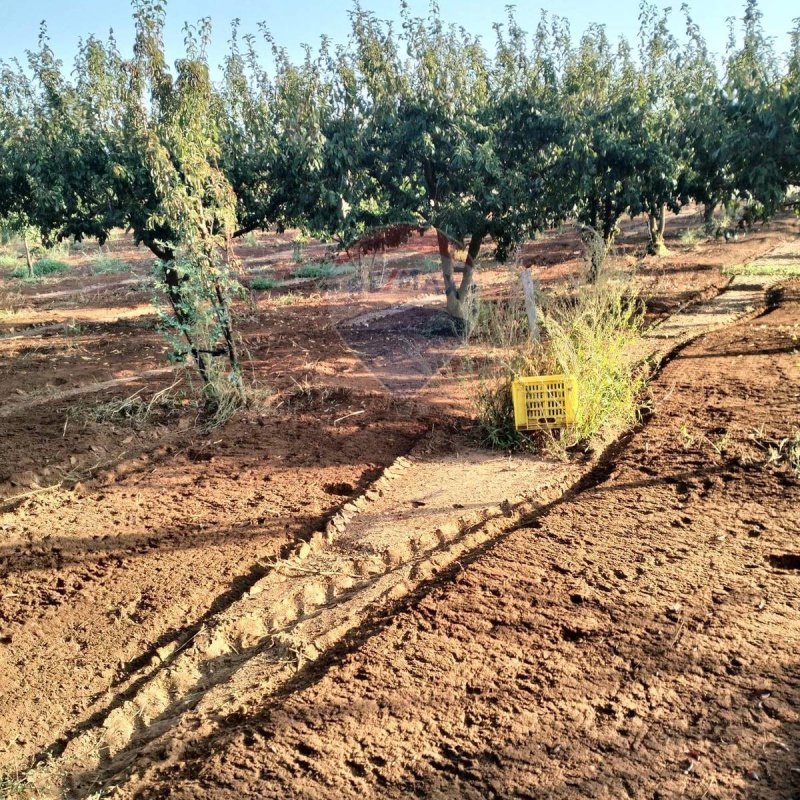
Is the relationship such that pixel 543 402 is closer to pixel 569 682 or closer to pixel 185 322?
pixel 569 682

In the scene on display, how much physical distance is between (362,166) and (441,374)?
351cm

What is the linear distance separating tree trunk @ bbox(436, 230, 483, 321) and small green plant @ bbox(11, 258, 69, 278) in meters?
14.8

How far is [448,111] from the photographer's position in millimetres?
9695

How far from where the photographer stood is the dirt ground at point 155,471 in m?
3.72

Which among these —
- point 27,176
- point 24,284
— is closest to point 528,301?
point 27,176

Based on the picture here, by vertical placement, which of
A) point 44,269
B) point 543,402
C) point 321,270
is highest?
point 44,269

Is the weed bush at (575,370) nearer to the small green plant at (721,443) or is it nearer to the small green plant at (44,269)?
the small green plant at (721,443)

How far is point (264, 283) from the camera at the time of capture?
52.9 feet

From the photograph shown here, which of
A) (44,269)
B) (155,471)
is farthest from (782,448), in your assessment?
(44,269)

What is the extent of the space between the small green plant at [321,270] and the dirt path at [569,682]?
42.4ft

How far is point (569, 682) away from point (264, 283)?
14.2 meters

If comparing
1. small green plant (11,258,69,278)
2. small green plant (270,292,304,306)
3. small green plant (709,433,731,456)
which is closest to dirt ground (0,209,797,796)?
small green plant (270,292,304,306)

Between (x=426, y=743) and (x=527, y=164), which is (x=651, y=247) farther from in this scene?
(x=426, y=743)

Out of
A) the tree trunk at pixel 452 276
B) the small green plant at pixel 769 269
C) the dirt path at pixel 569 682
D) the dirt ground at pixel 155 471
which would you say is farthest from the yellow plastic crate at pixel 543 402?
the small green plant at pixel 769 269
